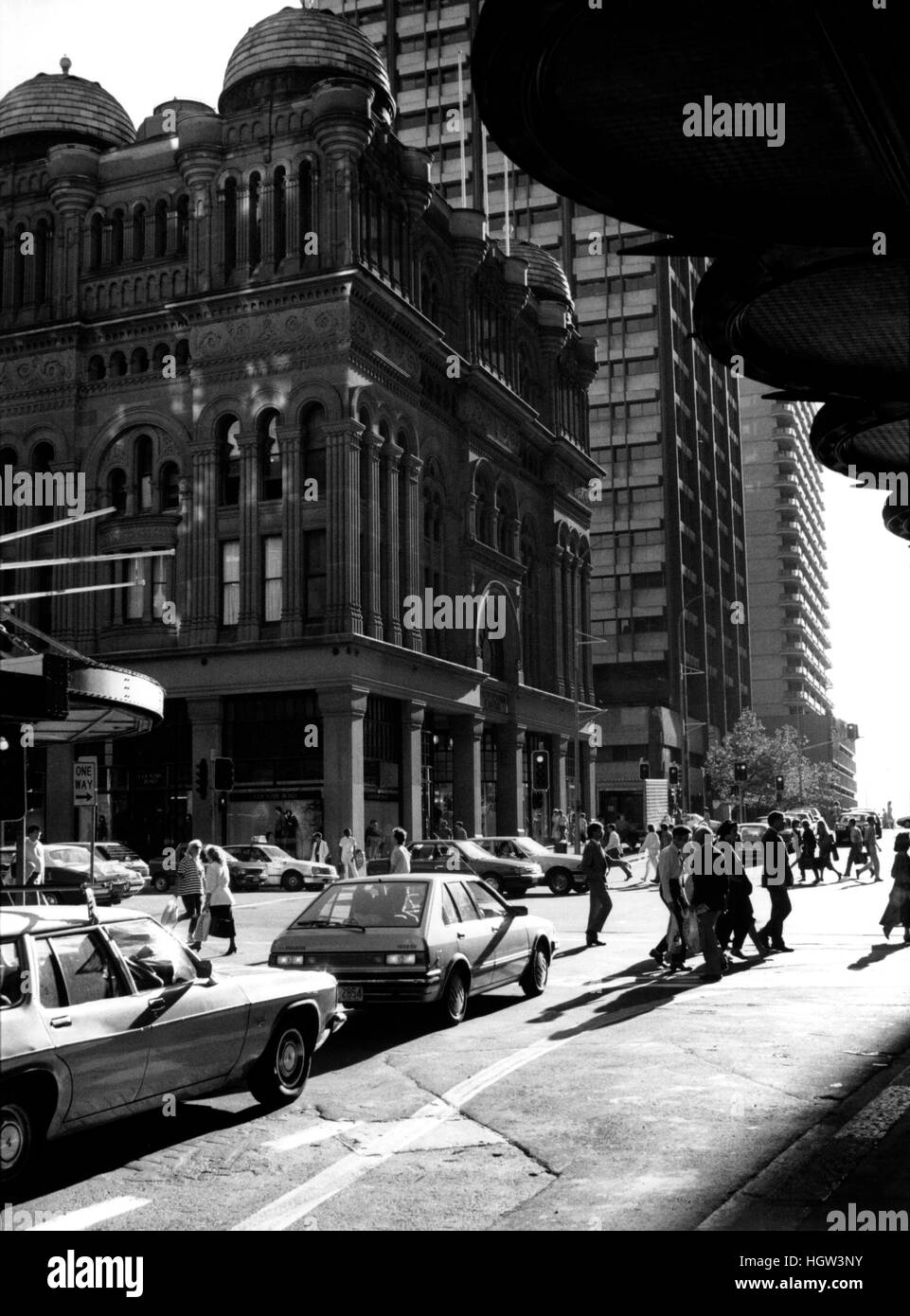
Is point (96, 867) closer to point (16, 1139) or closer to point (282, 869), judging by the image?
point (282, 869)

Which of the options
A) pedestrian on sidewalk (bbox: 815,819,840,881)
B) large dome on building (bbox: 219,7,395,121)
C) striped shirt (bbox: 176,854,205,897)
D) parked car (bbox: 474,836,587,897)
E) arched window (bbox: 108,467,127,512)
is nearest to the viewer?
striped shirt (bbox: 176,854,205,897)

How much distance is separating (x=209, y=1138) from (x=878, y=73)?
23.7 feet

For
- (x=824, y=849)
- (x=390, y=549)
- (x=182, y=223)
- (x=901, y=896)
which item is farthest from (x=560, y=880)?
(x=182, y=223)

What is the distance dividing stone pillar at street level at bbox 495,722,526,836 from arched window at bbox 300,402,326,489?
17.1 meters

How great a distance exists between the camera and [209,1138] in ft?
28.8

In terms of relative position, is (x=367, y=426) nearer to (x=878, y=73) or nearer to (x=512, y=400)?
(x=512, y=400)

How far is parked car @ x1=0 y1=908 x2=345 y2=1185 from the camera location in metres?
7.39

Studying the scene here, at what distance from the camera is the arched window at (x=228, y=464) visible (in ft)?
156

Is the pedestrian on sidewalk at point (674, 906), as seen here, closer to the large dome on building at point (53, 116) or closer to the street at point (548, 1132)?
the street at point (548, 1132)

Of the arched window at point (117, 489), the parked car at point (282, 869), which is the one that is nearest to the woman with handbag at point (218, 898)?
the parked car at point (282, 869)

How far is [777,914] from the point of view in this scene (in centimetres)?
1958

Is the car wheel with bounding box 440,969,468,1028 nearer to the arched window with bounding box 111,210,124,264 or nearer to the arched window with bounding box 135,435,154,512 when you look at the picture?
the arched window with bounding box 135,435,154,512

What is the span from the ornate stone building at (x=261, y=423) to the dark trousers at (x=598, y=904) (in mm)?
23477

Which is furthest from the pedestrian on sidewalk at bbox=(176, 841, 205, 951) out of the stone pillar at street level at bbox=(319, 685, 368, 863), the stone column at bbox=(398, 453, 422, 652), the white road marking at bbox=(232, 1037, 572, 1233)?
the stone column at bbox=(398, 453, 422, 652)
